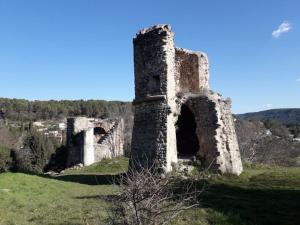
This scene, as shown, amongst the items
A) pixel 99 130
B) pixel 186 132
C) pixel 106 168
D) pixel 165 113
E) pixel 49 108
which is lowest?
pixel 106 168

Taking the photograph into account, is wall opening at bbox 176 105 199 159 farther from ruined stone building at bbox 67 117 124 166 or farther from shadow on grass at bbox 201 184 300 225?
ruined stone building at bbox 67 117 124 166

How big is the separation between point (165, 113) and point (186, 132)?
15.5 ft

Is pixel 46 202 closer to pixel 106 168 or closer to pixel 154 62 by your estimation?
pixel 154 62

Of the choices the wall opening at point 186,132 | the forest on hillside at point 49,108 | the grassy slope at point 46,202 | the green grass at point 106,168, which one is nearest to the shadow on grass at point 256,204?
the grassy slope at point 46,202

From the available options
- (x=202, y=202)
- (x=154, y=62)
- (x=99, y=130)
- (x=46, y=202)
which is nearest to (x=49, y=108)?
(x=99, y=130)

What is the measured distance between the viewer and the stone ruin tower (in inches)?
603

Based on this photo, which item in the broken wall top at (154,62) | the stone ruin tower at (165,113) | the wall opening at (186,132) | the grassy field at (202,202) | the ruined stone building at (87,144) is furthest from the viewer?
the ruined stone building at (87,144)

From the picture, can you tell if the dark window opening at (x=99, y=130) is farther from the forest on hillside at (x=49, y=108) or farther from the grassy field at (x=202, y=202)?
the forest on hillside at (x=49, y=108)

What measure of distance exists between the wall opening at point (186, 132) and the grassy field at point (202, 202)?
397 centimetres

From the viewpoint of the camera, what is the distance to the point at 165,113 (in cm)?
1541

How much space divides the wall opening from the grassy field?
397cm

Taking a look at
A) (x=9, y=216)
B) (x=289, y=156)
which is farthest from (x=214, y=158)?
(x=289, y=156)

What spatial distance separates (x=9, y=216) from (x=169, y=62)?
8.91 meters

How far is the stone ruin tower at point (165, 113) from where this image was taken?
50.3 feet
